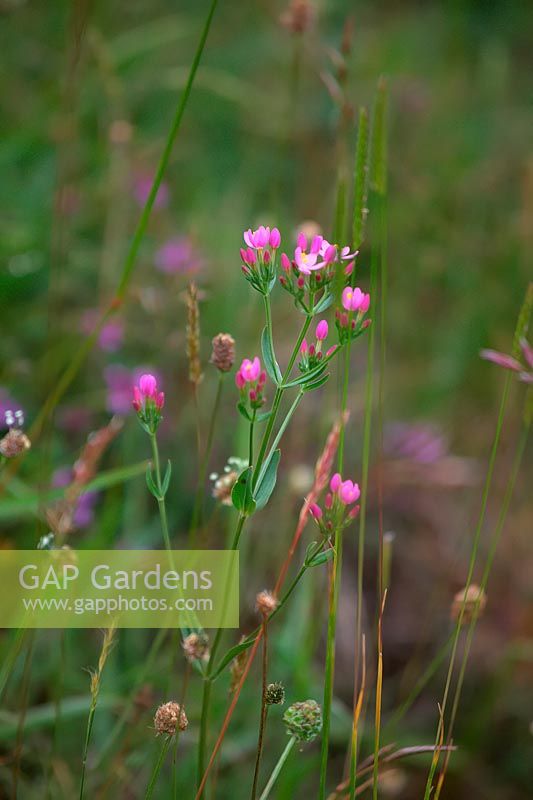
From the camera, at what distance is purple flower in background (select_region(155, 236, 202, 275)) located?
5.24 ft

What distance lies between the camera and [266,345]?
2.15ft

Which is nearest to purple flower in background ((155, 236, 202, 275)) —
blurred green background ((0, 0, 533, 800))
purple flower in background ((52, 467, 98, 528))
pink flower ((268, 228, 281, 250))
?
blurred green background ((0, 0, 533, 800))

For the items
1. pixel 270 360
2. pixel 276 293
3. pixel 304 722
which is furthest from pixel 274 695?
pixel 276 293

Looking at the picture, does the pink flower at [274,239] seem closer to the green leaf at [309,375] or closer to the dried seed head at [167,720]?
the green leaf at [309,375]

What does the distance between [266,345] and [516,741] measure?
3.54 feet

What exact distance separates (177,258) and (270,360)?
1.03 m

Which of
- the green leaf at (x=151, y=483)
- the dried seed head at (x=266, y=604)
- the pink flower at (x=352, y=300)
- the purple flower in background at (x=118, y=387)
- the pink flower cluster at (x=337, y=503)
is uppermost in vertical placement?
the purple flower in background at (x=118, y=387)

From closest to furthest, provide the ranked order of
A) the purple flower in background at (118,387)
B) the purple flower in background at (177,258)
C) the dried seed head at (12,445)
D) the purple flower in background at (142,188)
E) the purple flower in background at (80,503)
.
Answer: the dried seed head at (12,445) < the purple flower in background at (80,503) < the purple flower in background at (118,387) < the purple flower in background at (177,258) < the purple flower in background at (142,188)

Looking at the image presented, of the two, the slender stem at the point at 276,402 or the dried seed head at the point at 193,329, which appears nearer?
the slender stem at the point at 276,402

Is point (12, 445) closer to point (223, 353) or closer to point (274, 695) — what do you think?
point (223, 353)

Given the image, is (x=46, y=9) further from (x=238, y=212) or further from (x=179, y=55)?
(x=238, y=212)

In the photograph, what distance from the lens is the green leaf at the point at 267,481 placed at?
25.4 inches

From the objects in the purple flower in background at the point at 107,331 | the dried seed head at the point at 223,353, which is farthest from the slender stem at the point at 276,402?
the purple flower in background at the point at 107,331

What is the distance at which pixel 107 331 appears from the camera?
1518 millimetres
